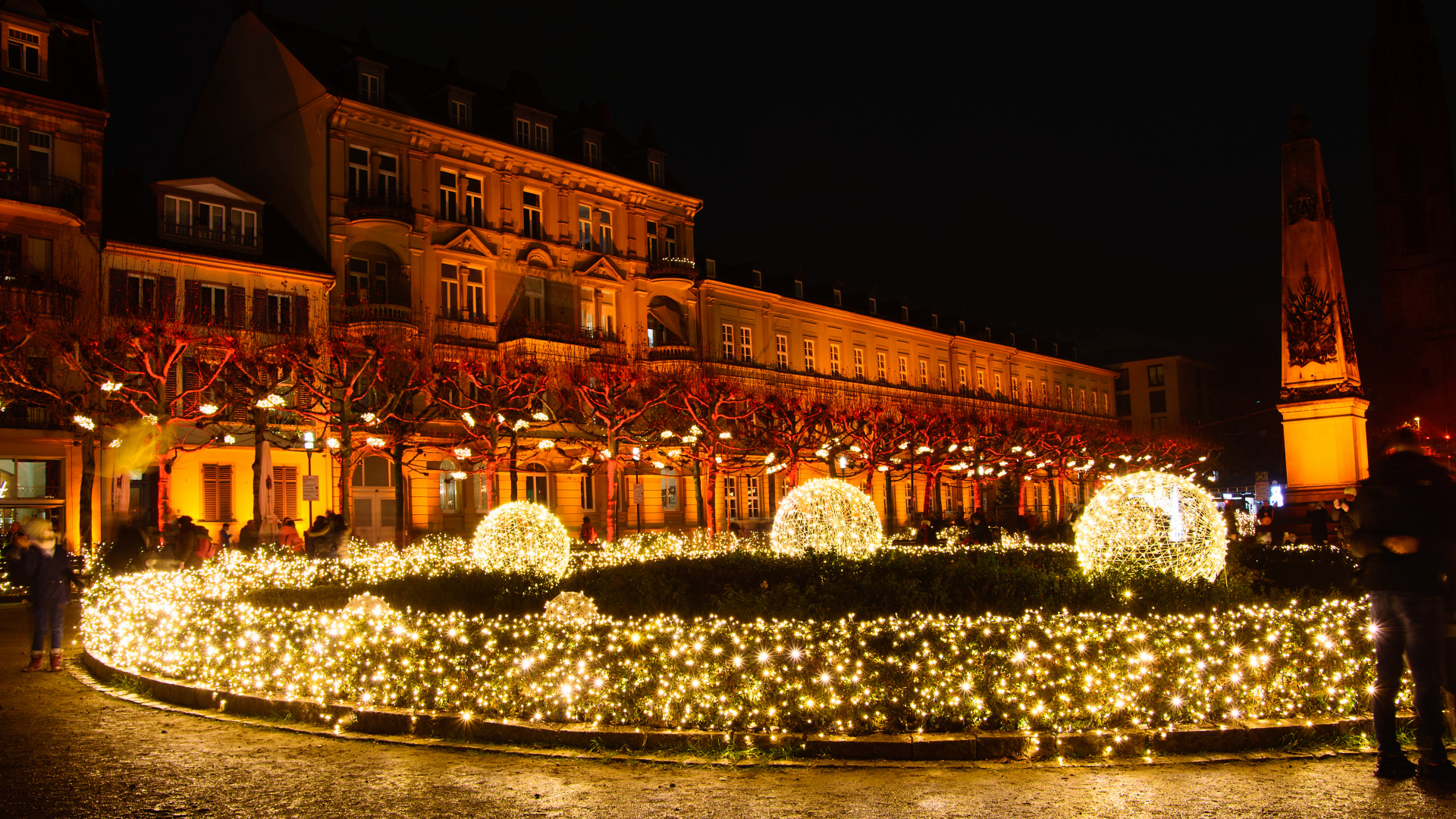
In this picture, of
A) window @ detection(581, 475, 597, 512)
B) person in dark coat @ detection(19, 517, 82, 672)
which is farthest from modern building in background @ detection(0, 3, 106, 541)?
person in dark coat @ detection(19, 517, 82, 672)

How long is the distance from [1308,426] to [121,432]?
2815cm

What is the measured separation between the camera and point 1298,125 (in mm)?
21312

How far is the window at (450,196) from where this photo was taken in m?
42.1

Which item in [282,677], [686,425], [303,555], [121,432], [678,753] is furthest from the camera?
[686,425]

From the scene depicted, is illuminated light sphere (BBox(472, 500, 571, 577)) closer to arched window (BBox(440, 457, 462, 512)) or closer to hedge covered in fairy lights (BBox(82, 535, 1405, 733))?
hedge covered in fairy lights (BBox(82, 535, 1405, 733))

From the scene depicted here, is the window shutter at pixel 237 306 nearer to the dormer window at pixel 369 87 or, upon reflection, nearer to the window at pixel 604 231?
the dormer window at pixel 369 87

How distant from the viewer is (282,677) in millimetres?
9641

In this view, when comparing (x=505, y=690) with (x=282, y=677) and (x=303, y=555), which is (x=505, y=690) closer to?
(x=282, y=677)

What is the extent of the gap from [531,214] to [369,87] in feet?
27.0

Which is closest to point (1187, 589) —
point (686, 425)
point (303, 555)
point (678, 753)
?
point (678, 753)

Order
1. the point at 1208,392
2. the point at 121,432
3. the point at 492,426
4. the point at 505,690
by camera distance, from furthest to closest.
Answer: the point at 1208,392 → the point at 492,426 → the point at 121,432 → the point at 505,690

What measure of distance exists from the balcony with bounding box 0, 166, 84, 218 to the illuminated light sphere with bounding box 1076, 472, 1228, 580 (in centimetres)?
3155

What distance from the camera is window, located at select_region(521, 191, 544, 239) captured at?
44875mm

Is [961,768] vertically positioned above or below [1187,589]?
below
